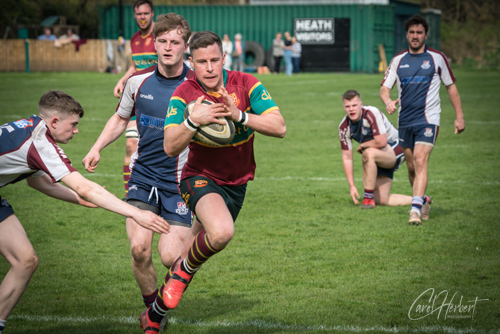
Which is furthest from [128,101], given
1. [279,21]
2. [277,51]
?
[279,21]

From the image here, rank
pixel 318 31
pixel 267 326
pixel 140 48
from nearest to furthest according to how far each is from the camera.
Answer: pixel 267 326, pixel 140 48, pixel 318 31

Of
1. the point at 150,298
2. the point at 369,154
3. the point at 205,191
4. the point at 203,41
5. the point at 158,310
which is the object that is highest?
the point at 203,41

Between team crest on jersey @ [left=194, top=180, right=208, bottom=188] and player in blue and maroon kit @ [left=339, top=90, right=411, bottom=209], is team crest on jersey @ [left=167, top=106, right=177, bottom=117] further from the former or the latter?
player in blue and maroon kit @ [left=339, top=90, right=411, bottom=209]

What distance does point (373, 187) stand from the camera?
31.8 ft

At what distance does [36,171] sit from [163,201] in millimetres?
1122

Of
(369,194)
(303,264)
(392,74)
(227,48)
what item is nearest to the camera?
(303,264)

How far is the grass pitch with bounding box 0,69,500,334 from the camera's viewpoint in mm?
5371

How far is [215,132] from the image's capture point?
4.70m

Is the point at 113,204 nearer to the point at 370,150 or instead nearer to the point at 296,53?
the point at 370,150

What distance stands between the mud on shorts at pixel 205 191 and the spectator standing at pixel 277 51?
1333 inches

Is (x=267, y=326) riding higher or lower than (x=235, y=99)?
lower

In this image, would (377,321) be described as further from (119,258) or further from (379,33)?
(379,33)

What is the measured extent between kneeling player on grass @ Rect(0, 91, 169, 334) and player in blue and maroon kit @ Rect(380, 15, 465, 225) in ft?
16.9

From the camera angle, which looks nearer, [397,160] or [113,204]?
[113,204]
